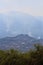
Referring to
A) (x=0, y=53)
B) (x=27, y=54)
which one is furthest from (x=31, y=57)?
(x=0, y=53)

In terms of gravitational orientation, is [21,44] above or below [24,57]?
below

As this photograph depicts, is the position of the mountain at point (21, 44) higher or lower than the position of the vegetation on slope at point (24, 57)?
lower

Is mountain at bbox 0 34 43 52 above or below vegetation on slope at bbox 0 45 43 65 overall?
below

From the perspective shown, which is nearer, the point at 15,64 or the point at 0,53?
the point at 15,64

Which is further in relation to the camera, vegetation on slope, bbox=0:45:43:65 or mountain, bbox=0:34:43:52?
mountain, bbox=0:34:43:52

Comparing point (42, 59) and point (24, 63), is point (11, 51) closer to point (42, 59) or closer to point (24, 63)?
point (24, 63)

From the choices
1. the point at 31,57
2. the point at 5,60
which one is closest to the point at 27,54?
the point at 31,57

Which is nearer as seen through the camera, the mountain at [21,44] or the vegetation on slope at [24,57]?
the vegetation on slope at [24,57]

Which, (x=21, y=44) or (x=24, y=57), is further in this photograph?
(x=21, y=44)

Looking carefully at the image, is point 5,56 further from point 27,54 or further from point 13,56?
point 27,54
